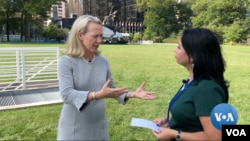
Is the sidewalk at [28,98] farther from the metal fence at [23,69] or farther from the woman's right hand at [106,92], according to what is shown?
the woman's right hand at [106,92]

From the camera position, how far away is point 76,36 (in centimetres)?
208

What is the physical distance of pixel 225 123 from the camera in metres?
1.46

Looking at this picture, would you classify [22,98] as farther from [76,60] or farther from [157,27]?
[157,27]

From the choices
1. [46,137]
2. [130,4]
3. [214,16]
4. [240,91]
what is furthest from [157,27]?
[46,137]

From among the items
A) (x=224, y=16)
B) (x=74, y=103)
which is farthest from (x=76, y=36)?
(x=224, y=16)

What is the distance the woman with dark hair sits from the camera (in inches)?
60.7

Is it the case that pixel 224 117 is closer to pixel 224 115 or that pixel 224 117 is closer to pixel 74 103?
pixel 224 115

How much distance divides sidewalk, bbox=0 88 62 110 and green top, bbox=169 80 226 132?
508cm

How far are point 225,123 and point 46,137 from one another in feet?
11.5

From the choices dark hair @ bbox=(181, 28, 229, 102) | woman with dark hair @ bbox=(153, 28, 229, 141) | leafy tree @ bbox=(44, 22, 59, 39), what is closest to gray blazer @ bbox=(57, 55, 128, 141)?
woman with dark hair @ bbox=(153, 28, 229, 141)

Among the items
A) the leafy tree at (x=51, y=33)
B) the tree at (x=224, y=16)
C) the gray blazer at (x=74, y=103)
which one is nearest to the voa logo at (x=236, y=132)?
the gray blazer at (x=74, y=103)

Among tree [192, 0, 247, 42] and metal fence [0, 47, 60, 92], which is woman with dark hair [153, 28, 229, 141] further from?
tree [192, 0, 247, 42]

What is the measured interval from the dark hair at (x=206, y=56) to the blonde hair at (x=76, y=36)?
2.59 feet

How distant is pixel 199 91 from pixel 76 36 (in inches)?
40.4
